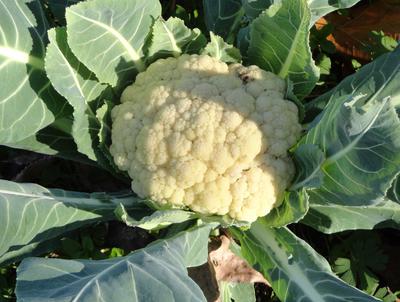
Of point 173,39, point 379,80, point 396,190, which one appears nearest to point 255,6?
point 173,39

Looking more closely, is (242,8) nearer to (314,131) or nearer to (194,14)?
(194,14)

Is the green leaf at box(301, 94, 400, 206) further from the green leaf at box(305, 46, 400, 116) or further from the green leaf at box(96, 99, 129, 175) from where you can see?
the green leaf at box(96, 99, 129, 175)

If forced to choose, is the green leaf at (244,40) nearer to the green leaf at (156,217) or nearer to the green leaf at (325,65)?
the green leaf at (325,65)

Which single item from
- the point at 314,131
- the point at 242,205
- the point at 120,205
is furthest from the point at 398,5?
the point at 120,205

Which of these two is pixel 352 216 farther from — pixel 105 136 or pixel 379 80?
pixel 105 136

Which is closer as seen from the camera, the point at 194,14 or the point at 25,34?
the point at 25,34
